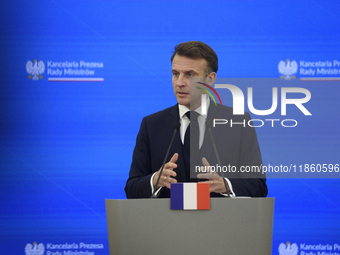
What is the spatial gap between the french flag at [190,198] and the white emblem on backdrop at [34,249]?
2.15 meters

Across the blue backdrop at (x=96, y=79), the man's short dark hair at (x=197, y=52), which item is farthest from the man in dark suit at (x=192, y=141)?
the blue backdrop at (x=96, y=79)

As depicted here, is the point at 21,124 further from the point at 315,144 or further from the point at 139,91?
the point at 315,144

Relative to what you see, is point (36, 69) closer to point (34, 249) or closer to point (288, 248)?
point (34, 249)

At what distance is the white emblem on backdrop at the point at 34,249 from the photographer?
3008 millimetres

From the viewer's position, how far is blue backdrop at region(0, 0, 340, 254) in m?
3.03

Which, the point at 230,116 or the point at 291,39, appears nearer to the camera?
the point at 230,116

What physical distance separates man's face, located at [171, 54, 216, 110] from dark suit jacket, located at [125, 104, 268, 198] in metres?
0.14

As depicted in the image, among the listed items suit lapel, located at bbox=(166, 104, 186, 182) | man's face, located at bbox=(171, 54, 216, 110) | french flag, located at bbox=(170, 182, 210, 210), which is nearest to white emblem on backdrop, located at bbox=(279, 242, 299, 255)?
suit lapel, located at bbox=(166, 104, 186, 182)

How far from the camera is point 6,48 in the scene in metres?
3.14

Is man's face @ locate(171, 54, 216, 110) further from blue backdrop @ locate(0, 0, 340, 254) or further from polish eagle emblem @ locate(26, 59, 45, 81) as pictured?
polish eagle emblem @ locate(26, 59, 45, 81)

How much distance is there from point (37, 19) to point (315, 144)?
2491 millimetres

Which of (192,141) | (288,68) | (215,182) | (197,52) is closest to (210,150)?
(192,141)

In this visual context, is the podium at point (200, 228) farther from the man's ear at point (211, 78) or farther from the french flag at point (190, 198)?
the man's ear at point (211, 78)

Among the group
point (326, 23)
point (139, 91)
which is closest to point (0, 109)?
point (139, 91)
